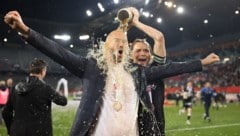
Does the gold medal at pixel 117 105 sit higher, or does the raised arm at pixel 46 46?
the raised arm at pixel 46 46

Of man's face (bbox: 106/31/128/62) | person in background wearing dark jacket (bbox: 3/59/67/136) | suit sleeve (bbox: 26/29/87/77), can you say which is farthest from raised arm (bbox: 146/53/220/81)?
person in background wearing dark jacket (bbox: 3/59/67/136)

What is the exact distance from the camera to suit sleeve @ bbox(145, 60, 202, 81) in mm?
3705

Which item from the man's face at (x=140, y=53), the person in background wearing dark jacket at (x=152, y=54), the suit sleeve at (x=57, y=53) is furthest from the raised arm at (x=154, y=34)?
the suit sleeve at (x=57, y=53)

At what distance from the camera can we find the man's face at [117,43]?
137 inches

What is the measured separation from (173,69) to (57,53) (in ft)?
3.61

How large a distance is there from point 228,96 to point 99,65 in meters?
35.1

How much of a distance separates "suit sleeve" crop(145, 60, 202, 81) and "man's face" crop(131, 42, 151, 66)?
444 millimetres

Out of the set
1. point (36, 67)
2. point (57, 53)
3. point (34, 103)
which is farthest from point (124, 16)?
point (34, 103)

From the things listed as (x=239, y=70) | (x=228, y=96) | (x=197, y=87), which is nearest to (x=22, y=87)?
(x=228, y=96)

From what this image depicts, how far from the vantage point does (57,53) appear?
3252 millimetres

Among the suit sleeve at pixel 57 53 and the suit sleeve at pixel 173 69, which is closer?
the suit sleeve at pixel 57 53

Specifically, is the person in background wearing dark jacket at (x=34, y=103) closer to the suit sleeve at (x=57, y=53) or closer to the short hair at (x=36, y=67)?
the short hair at (x=36, y=67)

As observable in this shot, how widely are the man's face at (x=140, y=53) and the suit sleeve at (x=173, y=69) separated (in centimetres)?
44

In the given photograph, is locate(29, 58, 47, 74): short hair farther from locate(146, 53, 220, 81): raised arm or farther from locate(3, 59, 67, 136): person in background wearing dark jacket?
locate(146, 53, 220, 81): raised arm
